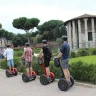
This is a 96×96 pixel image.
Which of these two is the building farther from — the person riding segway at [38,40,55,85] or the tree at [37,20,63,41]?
the person riding segway at [38,40,55,85]

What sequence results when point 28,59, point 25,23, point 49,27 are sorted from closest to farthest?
1. point 28,59
2. point 25,23
3. point 49,27

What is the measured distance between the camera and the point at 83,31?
39.2 m

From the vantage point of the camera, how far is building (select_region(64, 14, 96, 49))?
3688 cm

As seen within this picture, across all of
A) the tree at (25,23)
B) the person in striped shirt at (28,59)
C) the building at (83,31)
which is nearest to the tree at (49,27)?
the tree at (25,23)

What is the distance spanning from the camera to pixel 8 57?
10.4 meters

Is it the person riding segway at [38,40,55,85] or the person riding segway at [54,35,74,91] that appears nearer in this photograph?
the person riding segway at [54,35,74,91]

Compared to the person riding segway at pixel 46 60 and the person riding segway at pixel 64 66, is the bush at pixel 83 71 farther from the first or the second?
the person riding segway at pixel 64 66

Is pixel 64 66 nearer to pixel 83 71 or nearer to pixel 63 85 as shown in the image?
pixel 63 85

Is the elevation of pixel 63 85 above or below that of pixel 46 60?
below

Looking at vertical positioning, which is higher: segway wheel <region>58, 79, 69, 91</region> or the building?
the building

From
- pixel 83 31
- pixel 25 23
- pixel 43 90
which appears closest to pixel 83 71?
pixel 43 90

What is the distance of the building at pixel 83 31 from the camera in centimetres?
3688

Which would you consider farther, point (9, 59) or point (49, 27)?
point (49, 27)

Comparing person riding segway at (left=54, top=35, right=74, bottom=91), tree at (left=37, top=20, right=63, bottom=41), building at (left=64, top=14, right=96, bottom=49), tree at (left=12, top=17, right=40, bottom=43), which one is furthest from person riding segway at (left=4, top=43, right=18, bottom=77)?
A: tree at (left=37, top=20, right=63, bottom=41)
